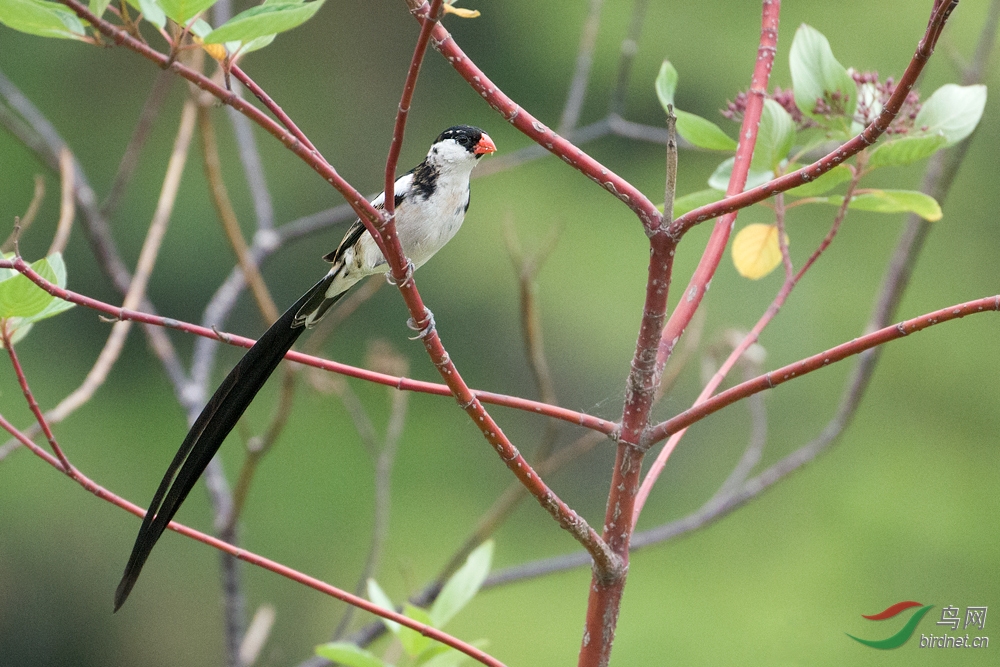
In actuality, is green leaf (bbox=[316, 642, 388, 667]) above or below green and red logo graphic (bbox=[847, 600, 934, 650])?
below

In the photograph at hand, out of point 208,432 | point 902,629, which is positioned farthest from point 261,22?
point 902,629

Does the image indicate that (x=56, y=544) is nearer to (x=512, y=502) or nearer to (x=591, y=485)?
(x=591, y=485)

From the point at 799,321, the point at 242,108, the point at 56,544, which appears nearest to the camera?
the point at 242,108

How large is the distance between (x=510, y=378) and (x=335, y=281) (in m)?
1.70

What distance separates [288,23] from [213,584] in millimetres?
2493

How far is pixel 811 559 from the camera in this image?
7.70 feet

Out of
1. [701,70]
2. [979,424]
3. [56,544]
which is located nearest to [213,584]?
[56,544]

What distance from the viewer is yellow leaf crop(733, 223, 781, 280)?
784 millimetres

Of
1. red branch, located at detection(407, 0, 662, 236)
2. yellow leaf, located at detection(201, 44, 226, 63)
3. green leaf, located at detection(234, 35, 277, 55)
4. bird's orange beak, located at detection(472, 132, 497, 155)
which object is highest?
bird's orange beak, located at detection(472, 132, 497, 155)

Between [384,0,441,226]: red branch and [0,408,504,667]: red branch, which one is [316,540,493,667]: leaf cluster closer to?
[0,408,504,667]: red branch

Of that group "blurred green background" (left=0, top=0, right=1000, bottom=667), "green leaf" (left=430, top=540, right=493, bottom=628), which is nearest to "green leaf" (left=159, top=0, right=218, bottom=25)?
"green leaf" (left=430, top=540, right=493, bottom=628)

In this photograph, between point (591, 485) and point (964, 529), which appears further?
point (591, 485)

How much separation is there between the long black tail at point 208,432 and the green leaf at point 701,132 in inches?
12.8

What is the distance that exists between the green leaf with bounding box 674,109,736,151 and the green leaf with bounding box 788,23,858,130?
7cm
